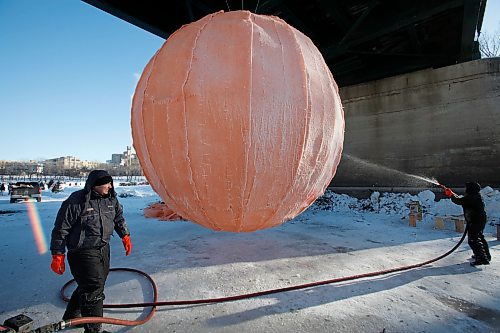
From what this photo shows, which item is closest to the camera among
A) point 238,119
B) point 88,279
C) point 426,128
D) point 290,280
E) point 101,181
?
point 238,119

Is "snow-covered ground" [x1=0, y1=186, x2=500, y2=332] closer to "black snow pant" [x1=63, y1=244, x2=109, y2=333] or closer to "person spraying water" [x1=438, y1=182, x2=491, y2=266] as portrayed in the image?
"person spraying water" [x1=438, y1=182, x2=491, y2=266]

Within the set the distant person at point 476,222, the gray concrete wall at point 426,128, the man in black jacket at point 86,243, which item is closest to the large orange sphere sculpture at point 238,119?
the man in black jacket at point 86,243

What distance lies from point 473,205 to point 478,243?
29.0 inches

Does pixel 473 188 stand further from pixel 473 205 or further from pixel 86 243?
pixel 86 243

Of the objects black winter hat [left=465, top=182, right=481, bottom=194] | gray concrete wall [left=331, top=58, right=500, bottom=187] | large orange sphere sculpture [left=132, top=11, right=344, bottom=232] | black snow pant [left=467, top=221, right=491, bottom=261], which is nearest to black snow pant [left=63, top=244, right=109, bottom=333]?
large orange sphere sculpture [left=132, top=11, right=344, bottom=232]

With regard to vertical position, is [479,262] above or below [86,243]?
below

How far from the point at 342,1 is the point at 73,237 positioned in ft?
26.8

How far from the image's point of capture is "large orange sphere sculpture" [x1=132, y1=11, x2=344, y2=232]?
1.60 metres

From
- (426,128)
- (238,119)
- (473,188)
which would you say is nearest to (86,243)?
(238,119)

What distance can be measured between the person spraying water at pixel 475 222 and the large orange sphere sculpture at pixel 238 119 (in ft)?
13.1

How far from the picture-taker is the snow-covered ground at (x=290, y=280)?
303 centimetres

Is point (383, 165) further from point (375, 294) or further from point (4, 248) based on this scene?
point (4, 248)

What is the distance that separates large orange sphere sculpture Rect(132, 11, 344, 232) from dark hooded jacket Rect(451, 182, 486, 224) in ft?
15.4

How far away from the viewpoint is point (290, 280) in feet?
13.6
